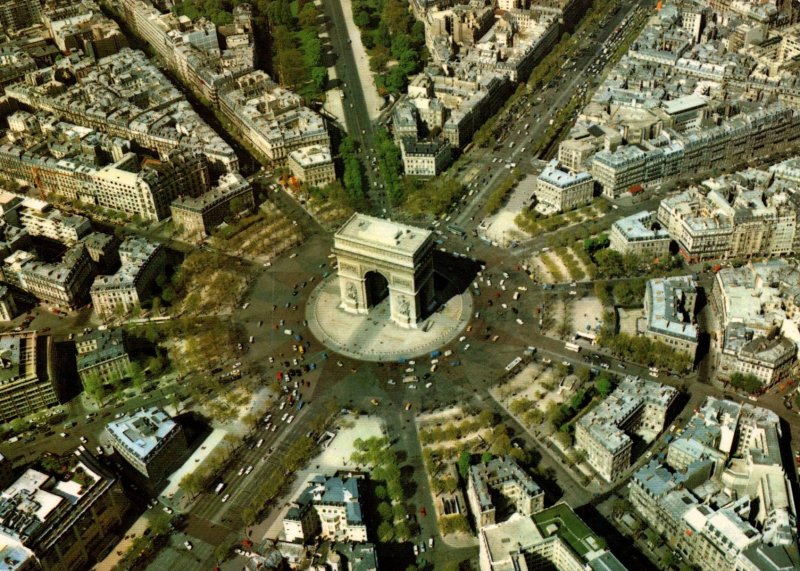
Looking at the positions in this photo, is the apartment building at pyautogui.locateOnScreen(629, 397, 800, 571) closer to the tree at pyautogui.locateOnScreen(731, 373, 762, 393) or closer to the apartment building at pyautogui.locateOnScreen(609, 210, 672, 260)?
the tree at pyautogui.locateOnScreen(731, 373, 762, 393)

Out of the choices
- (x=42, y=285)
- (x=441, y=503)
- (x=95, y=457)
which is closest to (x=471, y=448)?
(x=441, y=503)

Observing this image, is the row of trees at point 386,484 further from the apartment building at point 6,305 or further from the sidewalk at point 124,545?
the apartment building at point 6,305

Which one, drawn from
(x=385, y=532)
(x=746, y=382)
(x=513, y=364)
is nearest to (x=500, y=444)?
(x=513, y=364)

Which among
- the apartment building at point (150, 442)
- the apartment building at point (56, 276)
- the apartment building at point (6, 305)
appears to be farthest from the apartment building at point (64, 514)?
the apartment building at point (6, 305)

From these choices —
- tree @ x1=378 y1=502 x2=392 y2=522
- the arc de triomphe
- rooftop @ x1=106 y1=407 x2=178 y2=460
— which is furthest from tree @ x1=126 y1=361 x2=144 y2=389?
tree @ x1=378 y1=502 x2=392 y2=522

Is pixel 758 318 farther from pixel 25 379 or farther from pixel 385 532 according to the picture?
pixel 25 379

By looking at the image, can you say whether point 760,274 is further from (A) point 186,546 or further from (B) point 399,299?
(A) point 186,546

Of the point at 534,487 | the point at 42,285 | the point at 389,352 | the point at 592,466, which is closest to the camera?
the point at 534,487
